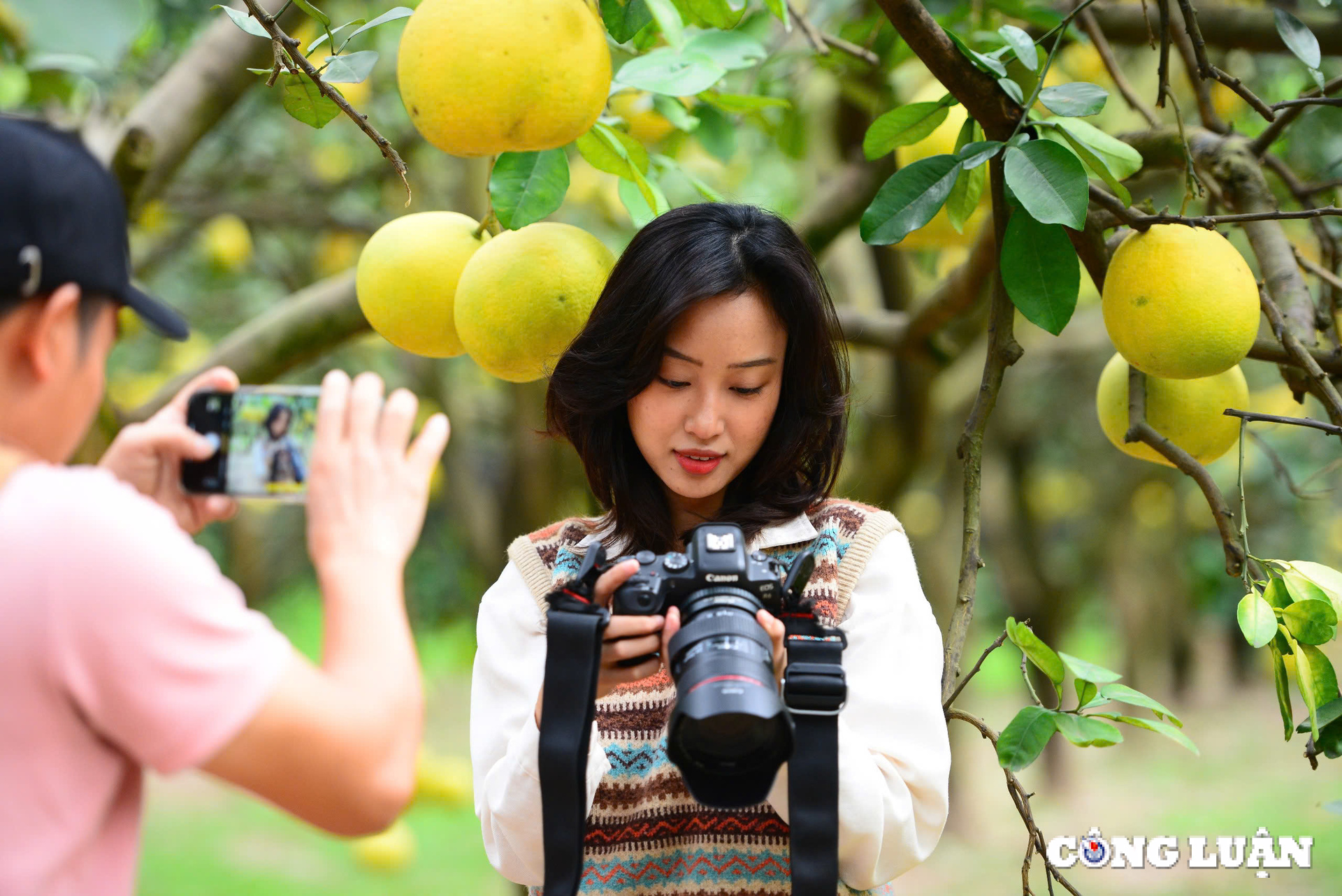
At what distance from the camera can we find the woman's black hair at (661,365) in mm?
1232

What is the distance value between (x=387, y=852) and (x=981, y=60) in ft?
12.7

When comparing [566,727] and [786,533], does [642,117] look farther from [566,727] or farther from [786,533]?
[566,727]

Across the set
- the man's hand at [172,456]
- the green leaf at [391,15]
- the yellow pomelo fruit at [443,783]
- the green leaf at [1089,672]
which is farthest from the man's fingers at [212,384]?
the yellow pomelo fruit at [443,783]

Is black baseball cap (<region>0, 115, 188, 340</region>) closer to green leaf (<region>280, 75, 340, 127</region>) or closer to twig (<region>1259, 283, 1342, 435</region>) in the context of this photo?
green leaf (<region>280, 75, 340, 127</region>)

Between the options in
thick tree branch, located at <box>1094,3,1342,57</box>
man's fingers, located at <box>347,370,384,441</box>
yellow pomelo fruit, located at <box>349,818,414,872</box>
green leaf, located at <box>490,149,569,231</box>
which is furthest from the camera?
yellow pomelo fruit, located at <box>349,818,414,872</box>

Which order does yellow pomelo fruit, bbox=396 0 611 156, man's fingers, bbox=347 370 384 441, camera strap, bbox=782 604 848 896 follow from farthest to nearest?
1. yellow pomelo fruit, bbox=396 0 611 156
2. camera strap, bbox=782 604 848 896
3. man's fingers, bbox=347 370 384 441

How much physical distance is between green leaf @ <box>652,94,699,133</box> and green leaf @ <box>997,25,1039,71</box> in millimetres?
588

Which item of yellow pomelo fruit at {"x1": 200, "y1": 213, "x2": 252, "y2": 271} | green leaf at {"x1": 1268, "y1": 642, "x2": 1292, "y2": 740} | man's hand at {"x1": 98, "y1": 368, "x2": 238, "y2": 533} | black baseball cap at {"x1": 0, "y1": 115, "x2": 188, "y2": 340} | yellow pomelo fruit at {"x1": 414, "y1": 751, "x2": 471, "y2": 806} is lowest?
yellow pomelo fruit at {"x1": 414, "y1": 751, "x2": 471, "y2": 806}

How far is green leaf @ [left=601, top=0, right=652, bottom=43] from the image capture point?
1.30m

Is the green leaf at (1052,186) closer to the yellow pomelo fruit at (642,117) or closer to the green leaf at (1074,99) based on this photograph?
the green leaf at (1074,99)

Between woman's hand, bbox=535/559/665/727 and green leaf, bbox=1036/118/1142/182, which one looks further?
green leaf, bbox=1036/118/1142/182

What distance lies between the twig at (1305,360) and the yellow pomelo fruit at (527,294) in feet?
2.48

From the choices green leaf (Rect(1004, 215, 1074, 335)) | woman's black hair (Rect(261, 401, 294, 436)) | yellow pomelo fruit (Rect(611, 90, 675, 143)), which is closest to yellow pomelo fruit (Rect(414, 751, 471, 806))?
yellow pomelo fruit (Rect(611, 90, 675, 143))

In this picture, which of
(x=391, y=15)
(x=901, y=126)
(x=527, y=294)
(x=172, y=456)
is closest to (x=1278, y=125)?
(x=901, y=126)
